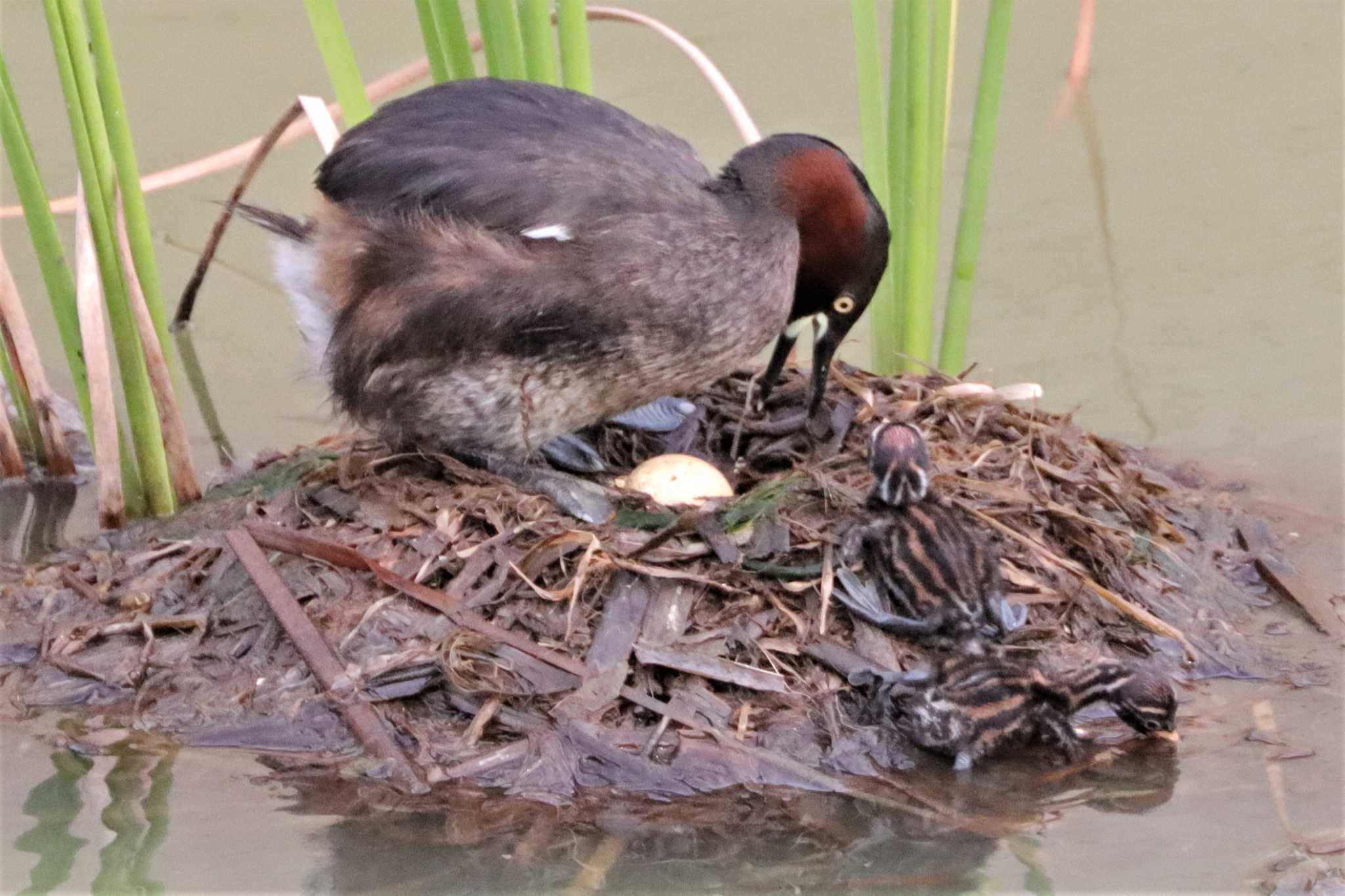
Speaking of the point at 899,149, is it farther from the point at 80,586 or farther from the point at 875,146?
the point at 80,586

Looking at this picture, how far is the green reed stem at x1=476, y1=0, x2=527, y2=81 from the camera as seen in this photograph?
10.7 feet

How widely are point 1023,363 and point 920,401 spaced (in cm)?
79

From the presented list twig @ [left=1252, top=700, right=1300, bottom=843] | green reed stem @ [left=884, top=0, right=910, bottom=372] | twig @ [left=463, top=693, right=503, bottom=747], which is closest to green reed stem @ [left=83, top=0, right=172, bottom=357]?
twig @ [left=463, top=693, right=503, bottom=747]

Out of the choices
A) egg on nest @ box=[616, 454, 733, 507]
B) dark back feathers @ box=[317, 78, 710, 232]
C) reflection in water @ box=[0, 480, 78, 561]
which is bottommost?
reflection in water @ box=[0, 480, 78, 561]

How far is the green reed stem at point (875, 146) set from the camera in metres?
3.34

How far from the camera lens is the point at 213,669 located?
2861 millimetres

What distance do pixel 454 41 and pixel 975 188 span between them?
1.31 metres

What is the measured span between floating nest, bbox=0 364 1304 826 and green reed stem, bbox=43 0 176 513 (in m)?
0.15

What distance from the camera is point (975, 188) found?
3.59 meters

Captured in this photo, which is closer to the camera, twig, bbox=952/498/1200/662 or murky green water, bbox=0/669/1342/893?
murky green water, bbox=0/669/1342/893

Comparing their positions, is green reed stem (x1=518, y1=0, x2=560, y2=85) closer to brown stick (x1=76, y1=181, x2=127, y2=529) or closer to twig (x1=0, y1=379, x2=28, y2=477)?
brown stick (x1=76, y1=181, x2=127, y2=529)

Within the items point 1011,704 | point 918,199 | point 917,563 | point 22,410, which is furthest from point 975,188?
point 22,410

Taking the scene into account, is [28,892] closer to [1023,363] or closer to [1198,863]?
[1198,863]

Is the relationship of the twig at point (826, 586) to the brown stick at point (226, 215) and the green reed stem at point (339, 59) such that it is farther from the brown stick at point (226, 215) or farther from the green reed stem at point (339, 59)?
the brown stick at point (226, 215)
